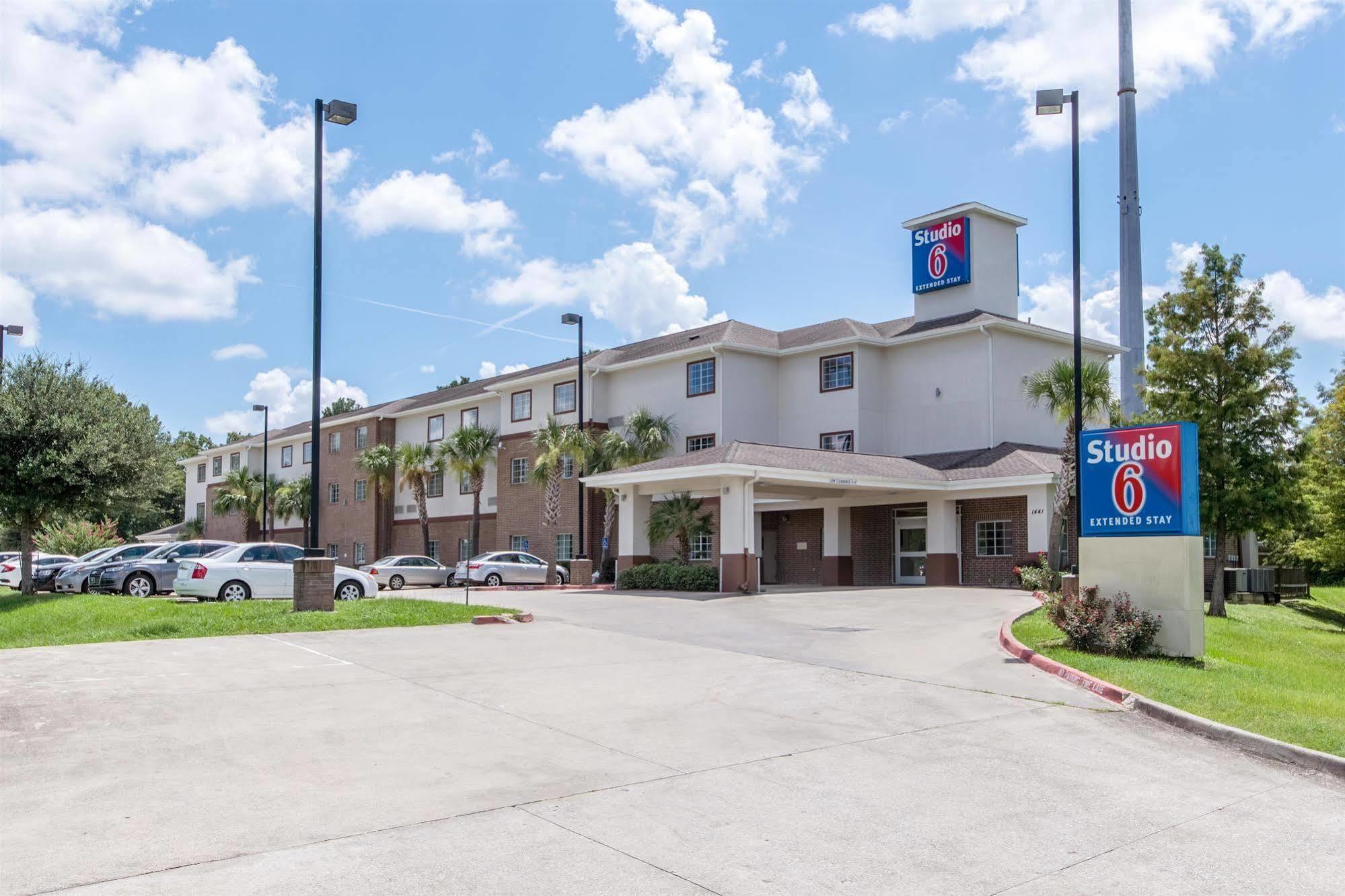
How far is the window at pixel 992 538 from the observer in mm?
29656

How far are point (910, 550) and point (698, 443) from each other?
872 centimetres

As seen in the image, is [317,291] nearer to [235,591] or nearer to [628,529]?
[235,591]

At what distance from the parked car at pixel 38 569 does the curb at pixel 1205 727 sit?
27.8 m

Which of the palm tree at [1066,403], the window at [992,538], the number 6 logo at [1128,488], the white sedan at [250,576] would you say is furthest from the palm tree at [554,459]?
the number 6 logo at [1128,488]

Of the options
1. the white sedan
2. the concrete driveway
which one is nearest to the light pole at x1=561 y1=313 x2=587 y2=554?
the white sedan

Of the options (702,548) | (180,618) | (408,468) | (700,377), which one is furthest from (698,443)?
(180,618)

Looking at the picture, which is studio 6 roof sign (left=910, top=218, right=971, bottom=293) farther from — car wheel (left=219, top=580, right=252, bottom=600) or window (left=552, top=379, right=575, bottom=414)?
car wheel (left=219, top=580, right=252, bottom=600)

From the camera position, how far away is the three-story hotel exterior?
28906 mm

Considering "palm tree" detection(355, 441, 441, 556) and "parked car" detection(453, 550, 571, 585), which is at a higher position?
"palm tree" detection(355, 441, 441, 556)

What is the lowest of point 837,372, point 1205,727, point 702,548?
point 1205,727

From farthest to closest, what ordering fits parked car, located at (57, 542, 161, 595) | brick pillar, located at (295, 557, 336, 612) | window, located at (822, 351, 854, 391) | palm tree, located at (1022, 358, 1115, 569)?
1. window, located at (822, 351, 854, 391)
2. parked car, located at (57, 542, 161, 595)
3. palm tree, located at (1022, 358, 1115, 569)
4. brick pillar, located at (295, 557, 336, 612)

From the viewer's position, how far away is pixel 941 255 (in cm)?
3653

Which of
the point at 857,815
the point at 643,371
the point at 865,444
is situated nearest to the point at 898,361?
the point at 865,444

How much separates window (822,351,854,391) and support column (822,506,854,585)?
16.1 ft
